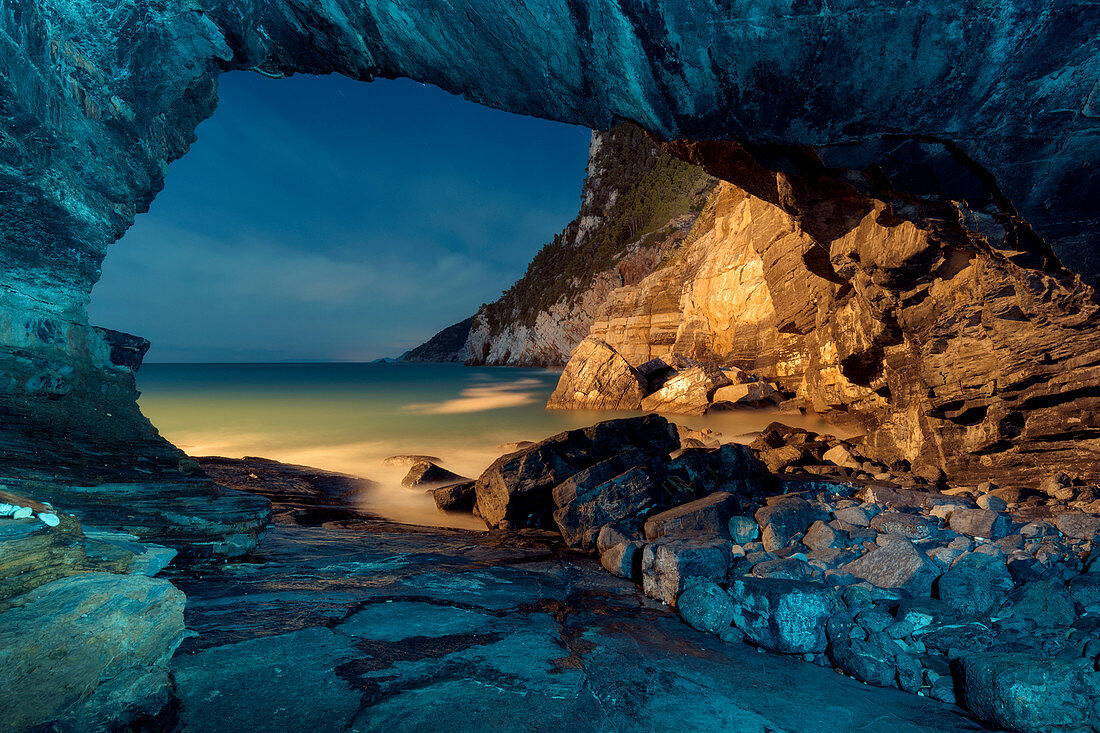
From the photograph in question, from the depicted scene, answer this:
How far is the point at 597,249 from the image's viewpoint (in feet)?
198

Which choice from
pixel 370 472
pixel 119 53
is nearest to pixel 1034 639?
pixel 119 53

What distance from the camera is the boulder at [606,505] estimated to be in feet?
20.3

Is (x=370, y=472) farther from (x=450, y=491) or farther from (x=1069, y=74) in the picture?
(x=1069, y=74)

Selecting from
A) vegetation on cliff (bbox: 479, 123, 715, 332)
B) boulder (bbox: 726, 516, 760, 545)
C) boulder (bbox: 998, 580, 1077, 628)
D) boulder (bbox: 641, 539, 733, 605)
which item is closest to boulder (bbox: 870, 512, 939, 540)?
boulder (bbox: 998, 580, 1077, 628)

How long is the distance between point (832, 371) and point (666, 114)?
1367 centimetres

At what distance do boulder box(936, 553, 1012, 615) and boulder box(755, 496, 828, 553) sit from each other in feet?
4.35

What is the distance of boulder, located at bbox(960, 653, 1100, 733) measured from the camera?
2.85 meters

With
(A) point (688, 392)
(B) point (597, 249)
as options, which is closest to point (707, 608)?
(A) point (688, 392)

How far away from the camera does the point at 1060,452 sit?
6344mm

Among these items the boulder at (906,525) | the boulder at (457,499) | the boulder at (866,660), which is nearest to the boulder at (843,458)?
the boulder at (906,525)

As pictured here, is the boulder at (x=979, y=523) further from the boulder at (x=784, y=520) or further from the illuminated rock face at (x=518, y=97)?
the illuminated rock face at (x=518, y=97)

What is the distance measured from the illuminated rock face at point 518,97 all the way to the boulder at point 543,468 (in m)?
3.41

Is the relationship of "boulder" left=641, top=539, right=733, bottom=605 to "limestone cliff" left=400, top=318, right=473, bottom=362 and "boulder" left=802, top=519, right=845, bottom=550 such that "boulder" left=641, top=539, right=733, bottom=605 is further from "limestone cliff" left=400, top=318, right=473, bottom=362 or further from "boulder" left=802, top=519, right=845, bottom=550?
"limestone cliff" left=400, top=318, right=473, bottom=362

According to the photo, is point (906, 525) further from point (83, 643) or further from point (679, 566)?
point (83, 643)
